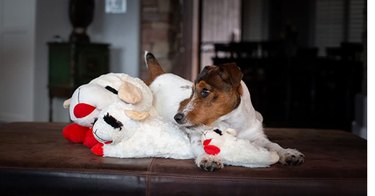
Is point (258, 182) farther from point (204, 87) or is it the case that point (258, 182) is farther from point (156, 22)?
point (156, 22)

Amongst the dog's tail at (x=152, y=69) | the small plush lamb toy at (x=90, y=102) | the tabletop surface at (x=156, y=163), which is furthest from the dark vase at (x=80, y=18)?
the small plush lamb toy at (x=90, y=102)

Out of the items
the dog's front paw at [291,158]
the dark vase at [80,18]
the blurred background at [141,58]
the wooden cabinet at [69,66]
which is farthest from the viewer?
the dark vase at [80,18]

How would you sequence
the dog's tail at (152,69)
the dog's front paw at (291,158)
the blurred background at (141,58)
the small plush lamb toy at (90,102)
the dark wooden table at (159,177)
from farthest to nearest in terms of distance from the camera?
1. the blurred background at (141,58)
2. the dog's tail at (152,69)
3. the small plush lamb toy at (90,102)
4. the dog's front paw at (291,158)
5. the dark wooden table at (159,177)

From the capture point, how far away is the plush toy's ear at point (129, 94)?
1.54 metres

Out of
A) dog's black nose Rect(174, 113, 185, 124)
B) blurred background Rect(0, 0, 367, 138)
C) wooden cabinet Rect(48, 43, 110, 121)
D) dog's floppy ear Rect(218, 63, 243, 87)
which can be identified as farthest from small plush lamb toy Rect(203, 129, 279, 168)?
wooden cabinet Rect(48, 43, 110, 121)

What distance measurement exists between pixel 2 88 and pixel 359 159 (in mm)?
3943

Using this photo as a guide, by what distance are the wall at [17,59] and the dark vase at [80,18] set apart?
0.38m

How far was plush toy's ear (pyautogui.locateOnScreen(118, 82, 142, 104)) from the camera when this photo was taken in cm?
154

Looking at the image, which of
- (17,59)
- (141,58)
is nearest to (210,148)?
(17,59)

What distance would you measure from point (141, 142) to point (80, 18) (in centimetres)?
325

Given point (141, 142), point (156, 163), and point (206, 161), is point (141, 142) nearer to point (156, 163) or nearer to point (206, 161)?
point (156, 163)

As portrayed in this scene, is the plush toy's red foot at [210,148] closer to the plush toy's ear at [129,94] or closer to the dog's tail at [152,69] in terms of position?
the plush toy's ear at [129,94]

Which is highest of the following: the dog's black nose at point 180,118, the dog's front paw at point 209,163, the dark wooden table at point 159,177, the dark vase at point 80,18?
the dark vase at point 80,18

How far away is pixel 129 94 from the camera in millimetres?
1539
